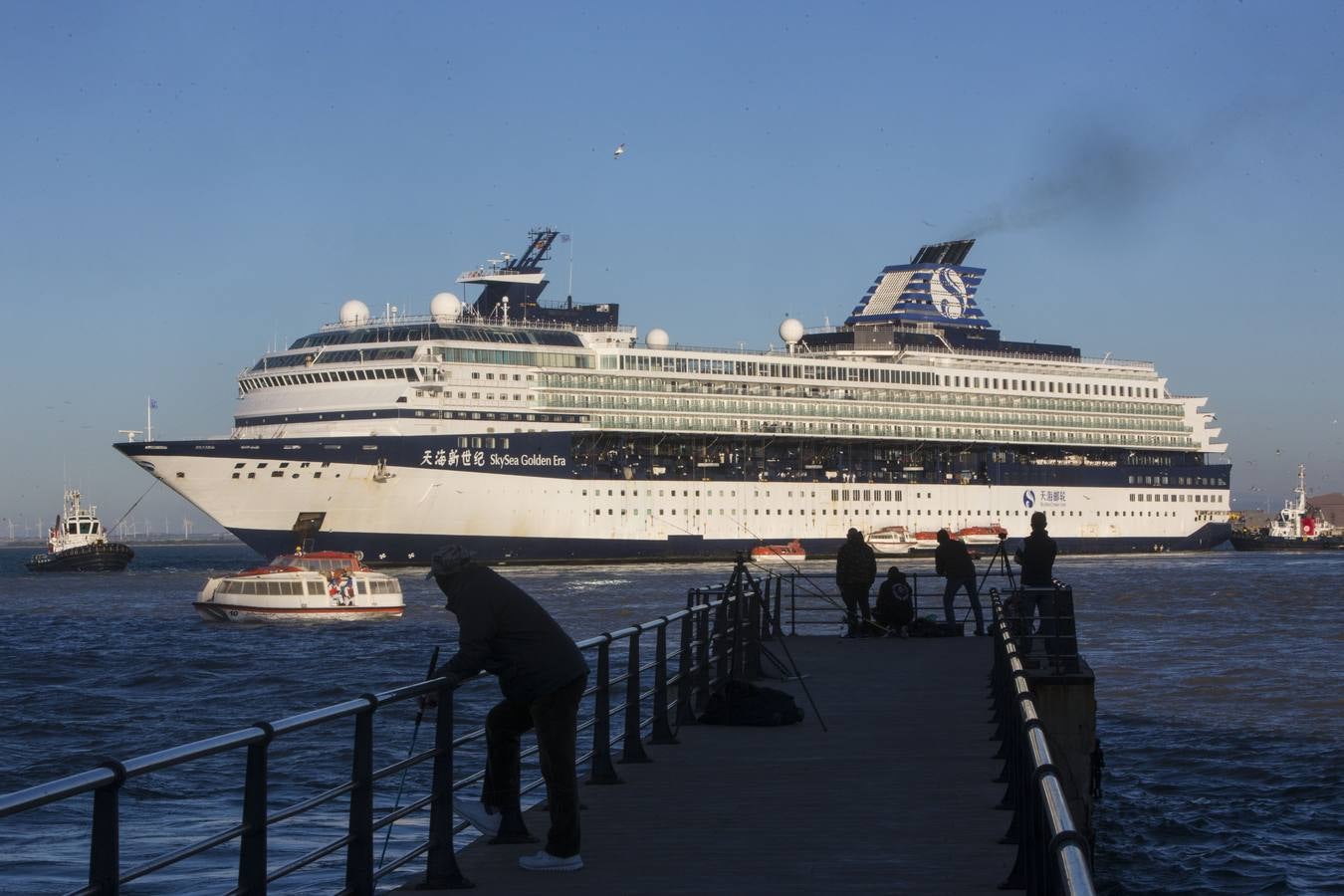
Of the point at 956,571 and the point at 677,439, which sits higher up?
the point at 677,439

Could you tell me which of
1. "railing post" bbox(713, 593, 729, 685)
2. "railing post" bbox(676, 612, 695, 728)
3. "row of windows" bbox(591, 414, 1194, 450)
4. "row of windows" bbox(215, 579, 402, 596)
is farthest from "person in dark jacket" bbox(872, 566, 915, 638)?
"row of windows" bbox(591, 414, 1194, 450)

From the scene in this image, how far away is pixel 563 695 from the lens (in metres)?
7.68

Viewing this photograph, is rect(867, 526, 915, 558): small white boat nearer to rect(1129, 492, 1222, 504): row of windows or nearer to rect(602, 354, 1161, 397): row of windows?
rect(602, 354, 1161, 397): row of windows

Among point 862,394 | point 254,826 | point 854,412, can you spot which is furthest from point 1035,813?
point 862,394

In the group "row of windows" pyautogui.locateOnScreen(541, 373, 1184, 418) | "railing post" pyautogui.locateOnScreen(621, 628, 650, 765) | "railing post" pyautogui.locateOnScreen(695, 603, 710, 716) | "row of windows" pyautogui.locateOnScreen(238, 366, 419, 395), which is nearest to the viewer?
"railing post" pyautogui.locateOnScreen(621, 628, 650, 765)

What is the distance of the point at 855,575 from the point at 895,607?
1218 millimetres

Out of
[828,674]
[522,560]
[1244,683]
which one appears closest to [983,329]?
[522,560]

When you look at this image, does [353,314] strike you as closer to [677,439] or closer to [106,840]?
[677,439]

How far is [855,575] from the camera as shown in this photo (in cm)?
2197

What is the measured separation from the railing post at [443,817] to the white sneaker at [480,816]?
45 cm

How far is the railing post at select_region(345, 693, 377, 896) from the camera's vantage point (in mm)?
6992

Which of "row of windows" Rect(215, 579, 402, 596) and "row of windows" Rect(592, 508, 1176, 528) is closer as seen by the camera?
"row of windows" Rect(215, 579, 402, 596)

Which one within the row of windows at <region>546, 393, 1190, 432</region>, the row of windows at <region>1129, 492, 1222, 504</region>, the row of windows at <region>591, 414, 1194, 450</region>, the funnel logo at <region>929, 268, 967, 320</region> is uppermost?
the funnel logo at <region>929, 268, 967, 320</region>

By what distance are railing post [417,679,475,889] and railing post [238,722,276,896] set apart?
141 cm
